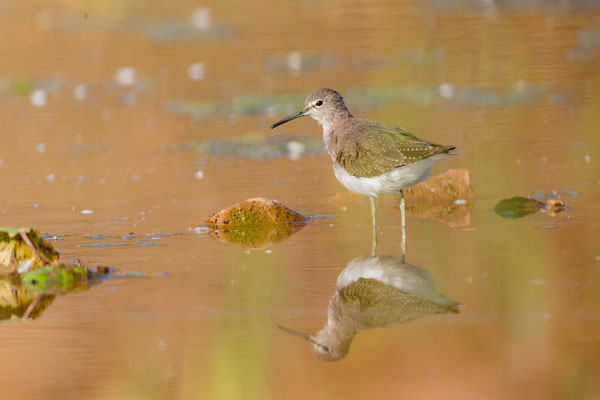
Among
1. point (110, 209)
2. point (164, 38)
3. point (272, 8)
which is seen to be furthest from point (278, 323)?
point (272, 8)

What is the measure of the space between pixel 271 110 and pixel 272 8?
9.33 meters

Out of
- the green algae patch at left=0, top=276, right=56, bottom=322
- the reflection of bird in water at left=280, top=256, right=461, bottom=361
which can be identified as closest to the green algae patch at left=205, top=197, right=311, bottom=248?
the reflection of bird in water at left=280, top=256, right=461, bottom=361

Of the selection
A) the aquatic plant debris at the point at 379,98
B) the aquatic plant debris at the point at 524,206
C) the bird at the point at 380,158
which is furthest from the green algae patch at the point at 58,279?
the aquatic plant debris at the point at 379,98

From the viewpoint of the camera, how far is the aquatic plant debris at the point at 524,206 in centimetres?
889

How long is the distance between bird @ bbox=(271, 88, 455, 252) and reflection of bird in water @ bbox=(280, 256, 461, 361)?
0.66 m

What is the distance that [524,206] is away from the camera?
902 centimetres

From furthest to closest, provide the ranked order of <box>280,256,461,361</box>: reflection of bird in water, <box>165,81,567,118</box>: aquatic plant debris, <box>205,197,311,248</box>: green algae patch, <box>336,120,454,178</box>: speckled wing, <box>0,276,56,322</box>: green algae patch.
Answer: <box>165,81,567,118</box>: aquatic plant debris, <box>205,197,311,248</box>: green algae patch, <box>336,120,454,178</box>: speckled wing, <box>0,276,56,322</box>: green algae patch, <box>280,256,461,361</box>: reflection of bird in water

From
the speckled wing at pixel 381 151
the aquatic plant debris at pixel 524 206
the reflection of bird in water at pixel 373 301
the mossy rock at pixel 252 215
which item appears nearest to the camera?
the reflection of bird in water at pixel 373 301

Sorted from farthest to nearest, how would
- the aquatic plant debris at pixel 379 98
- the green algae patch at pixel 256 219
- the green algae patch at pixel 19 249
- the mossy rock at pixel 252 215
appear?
the aquatic plant debris at pixel 379 98
the mossy rock at pixel 252 215
the green algae patch at pixel 256 219
the green algae patch at pixel 19 249

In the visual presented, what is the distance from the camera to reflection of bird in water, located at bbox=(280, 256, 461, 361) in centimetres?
593

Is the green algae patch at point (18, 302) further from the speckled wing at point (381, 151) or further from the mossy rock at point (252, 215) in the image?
the speckled wing at point (381, 151)

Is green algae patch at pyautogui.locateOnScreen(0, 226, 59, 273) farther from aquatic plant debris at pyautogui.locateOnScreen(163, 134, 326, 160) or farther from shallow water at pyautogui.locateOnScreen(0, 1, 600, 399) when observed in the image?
aquatic plant debris at pyautogui.locateOnScreen(163, 134, 326, 160)

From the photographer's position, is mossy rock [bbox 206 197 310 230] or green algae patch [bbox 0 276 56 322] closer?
green algae patch [bbox 0 276 56 322]

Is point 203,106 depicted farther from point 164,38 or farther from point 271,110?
point 164,38
